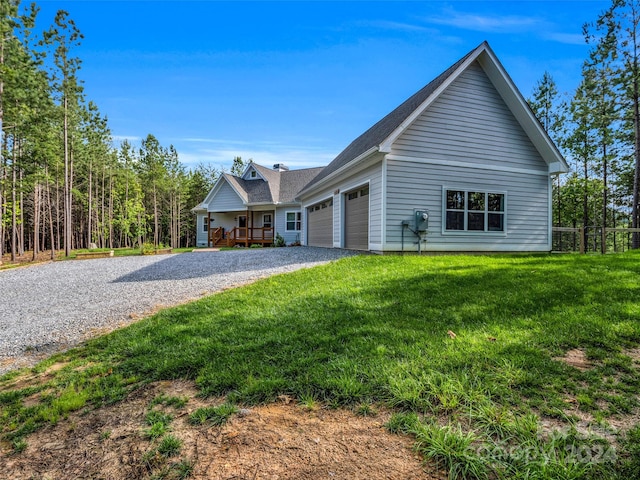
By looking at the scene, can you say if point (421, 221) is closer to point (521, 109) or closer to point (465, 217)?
point (465, 217)

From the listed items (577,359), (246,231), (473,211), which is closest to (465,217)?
(473,211)

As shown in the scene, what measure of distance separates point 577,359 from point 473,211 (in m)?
8.39

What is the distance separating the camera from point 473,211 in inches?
407

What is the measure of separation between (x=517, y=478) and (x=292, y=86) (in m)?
14.1

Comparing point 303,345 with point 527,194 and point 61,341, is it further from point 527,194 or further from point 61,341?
point 527,194

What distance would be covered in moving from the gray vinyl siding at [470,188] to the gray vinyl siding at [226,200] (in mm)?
15139

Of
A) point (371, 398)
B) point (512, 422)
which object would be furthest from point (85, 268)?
point (512, 422)

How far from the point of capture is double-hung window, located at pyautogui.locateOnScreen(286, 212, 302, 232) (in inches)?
838

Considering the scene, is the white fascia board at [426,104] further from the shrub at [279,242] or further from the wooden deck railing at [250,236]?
the wooden deck railing at [250,236]

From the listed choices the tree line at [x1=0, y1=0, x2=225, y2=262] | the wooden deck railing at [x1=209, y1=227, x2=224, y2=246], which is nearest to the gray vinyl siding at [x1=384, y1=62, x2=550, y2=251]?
the tree line at [x1=0, y1=0, x2=225, y2=262]

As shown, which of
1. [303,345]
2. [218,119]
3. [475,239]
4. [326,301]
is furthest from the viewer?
[218,119]

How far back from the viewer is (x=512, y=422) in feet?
6.14

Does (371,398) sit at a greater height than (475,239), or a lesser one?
lesser

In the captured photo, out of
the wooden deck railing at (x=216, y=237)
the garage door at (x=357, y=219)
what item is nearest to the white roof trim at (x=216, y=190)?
the wooden deck railing at (x=216, y=237)
